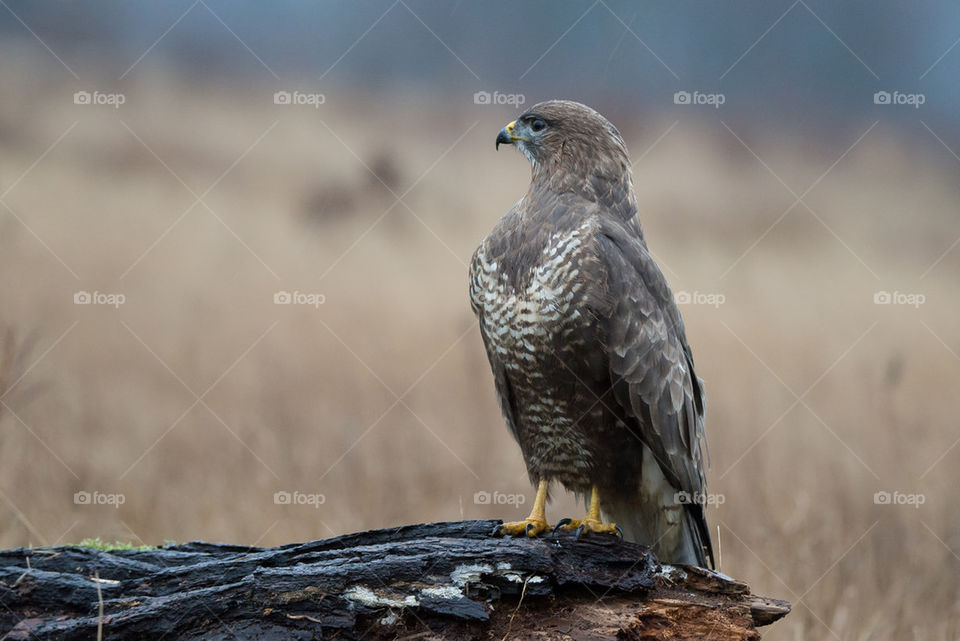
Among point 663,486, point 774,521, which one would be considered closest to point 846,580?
point 774,521

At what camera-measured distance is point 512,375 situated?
385 centimetres

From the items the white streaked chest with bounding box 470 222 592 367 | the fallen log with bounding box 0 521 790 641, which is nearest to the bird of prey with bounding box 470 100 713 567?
the white streaked chest with bounding box 470 222 592 367

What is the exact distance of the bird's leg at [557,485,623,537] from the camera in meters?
3.71

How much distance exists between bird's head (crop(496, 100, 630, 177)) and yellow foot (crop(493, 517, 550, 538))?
5.32ft

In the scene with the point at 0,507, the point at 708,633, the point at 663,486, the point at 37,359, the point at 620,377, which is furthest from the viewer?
the point at 37,359

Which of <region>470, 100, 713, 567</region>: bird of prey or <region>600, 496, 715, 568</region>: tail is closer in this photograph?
<region>470, 100, 713, 567</region>: bird of prey

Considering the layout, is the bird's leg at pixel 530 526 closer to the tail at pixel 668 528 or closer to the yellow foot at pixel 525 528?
the yellow foot at pixel 525 528

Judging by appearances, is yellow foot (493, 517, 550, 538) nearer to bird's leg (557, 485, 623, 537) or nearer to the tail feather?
bird's leg (557, 485, 623, 537)

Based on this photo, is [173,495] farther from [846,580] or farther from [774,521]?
[846,580]

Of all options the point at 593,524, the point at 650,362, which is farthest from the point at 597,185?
the point at 593,524

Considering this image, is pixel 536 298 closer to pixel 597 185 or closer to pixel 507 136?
pixel 597 185

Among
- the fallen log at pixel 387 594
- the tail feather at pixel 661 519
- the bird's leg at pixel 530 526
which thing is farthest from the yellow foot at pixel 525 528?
the tail feather at pixel 661 519

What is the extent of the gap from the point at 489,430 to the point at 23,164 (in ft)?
13.9

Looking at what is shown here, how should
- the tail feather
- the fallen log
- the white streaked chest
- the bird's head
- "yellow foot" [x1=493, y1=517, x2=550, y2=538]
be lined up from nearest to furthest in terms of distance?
the fallen log, the white streaked chest, "yellow foot" [x1=493, y1=517, x2=550, y2=538], the tail feather, the bird's head
